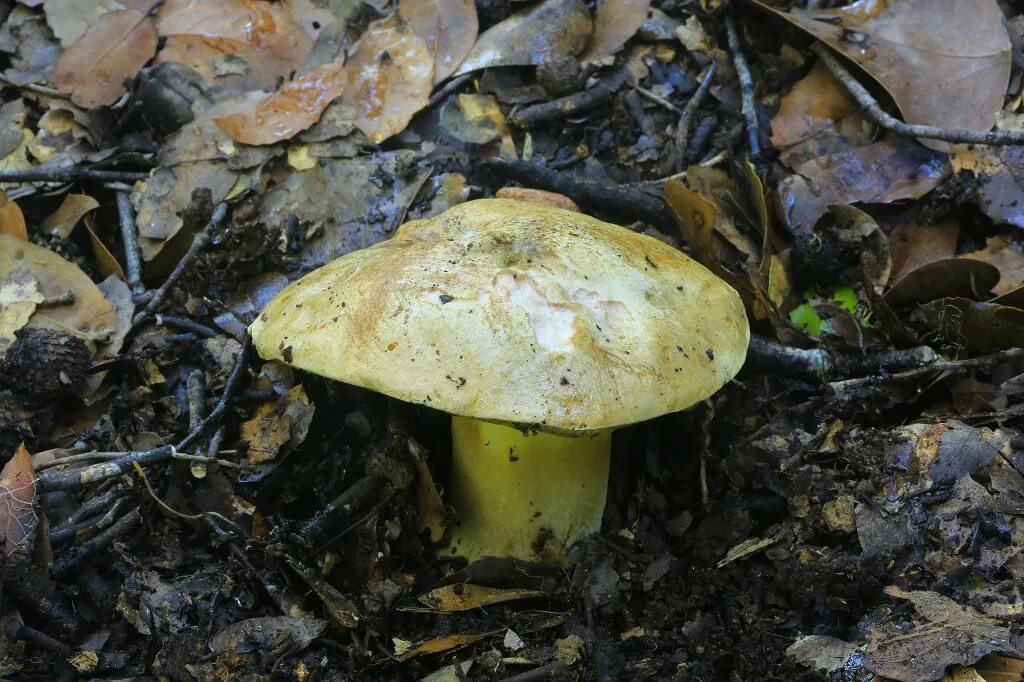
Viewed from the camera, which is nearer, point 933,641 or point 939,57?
point 933,641

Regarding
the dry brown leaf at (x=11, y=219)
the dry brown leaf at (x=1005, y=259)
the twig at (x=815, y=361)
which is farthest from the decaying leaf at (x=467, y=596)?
the dry brown leaf at (x=11, y=219)

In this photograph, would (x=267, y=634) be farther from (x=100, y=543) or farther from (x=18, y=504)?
(x=18, y=504)

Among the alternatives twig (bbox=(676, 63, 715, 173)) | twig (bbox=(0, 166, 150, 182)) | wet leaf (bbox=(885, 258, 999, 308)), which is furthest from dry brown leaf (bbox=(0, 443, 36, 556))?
wet leaf (bbox=(885, 258, 999, 308))

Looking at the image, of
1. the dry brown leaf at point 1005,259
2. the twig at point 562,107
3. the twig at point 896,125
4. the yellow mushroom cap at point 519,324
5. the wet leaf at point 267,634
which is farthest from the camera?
the twig at point 562,107

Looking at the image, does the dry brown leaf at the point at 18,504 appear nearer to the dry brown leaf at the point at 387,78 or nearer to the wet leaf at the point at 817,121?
the dry brown leaf at the point at 387,78

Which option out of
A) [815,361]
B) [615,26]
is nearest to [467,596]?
[815,361]

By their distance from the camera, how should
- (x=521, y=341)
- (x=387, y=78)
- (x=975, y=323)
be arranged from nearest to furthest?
(x=521, y=341) → (x=975, y=323) → (x=387, y=78)
